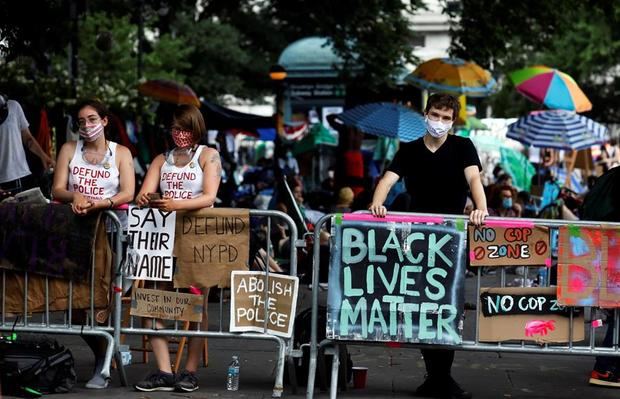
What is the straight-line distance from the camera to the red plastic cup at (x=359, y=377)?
8.68m

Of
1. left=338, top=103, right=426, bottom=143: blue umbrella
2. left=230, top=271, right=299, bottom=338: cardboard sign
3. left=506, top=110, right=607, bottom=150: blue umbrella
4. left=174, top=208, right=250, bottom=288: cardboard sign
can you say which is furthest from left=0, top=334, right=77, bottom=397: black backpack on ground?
left=506, top=110, right=607, bottom=150: blue umbrella

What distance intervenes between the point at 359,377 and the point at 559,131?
47.0 feet

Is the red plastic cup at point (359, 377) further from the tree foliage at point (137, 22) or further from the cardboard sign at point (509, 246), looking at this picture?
the tree foliage at point (137, 22)

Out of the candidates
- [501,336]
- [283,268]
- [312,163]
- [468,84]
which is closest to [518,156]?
[312,163]

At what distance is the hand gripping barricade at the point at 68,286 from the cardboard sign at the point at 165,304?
10 centimetres

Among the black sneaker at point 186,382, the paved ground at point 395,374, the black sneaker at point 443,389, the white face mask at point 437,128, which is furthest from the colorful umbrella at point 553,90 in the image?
the black sneaker at point 186,382

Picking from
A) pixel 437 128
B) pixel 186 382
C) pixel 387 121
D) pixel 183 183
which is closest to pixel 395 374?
pixel 186 382

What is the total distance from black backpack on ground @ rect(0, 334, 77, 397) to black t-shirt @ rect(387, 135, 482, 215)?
248 cm

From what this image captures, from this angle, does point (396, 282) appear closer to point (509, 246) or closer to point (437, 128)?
point (509, 246)

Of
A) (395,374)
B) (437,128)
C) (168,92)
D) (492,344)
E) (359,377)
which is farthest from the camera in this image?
(168,92)

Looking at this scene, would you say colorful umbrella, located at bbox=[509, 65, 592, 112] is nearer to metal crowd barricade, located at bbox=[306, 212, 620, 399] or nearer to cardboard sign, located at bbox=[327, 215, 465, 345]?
metal crowd barricade, located at bbox=[306, 212, 620, 399]

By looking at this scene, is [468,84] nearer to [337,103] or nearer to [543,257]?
[337,103]

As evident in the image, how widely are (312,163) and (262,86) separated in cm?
1741

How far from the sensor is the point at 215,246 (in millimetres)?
8266
